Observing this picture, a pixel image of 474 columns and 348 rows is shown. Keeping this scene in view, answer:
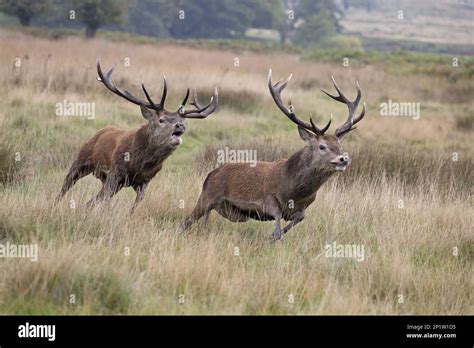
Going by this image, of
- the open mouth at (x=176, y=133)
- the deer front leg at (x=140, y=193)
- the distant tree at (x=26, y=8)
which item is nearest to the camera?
the open mouth at (x=176, y=133)

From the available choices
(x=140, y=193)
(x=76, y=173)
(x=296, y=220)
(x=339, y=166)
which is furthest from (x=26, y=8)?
(x=339, y=166)

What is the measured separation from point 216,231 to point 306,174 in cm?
111

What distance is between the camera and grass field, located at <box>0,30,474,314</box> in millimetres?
6879

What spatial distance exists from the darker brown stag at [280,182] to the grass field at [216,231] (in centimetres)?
24

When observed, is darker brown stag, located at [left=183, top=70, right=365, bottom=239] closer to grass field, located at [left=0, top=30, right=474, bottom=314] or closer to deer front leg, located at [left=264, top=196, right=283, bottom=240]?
deer front leg, located at [left=264, top=196, right=283, bottom=240]

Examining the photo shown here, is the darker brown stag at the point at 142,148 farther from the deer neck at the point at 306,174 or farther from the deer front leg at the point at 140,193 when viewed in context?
the deer neck at the point at 306,174

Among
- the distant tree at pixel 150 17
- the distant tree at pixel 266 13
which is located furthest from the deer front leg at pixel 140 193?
the distant tree at pixel 266 13

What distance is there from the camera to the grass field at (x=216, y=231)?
6.88 meters

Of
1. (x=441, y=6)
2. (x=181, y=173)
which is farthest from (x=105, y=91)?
(x=441, y=6)

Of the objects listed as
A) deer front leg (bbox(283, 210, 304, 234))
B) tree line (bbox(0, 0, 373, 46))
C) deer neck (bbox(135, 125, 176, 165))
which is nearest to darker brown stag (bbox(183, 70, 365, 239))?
deer front leg (bbox(283, 210, 304, 234))

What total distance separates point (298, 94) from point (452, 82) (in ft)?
18.2

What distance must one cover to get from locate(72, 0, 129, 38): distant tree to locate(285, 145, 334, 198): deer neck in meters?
43.7

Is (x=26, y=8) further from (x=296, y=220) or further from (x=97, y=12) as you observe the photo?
(x=296, y=220)

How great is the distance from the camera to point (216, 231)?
9281 mm
